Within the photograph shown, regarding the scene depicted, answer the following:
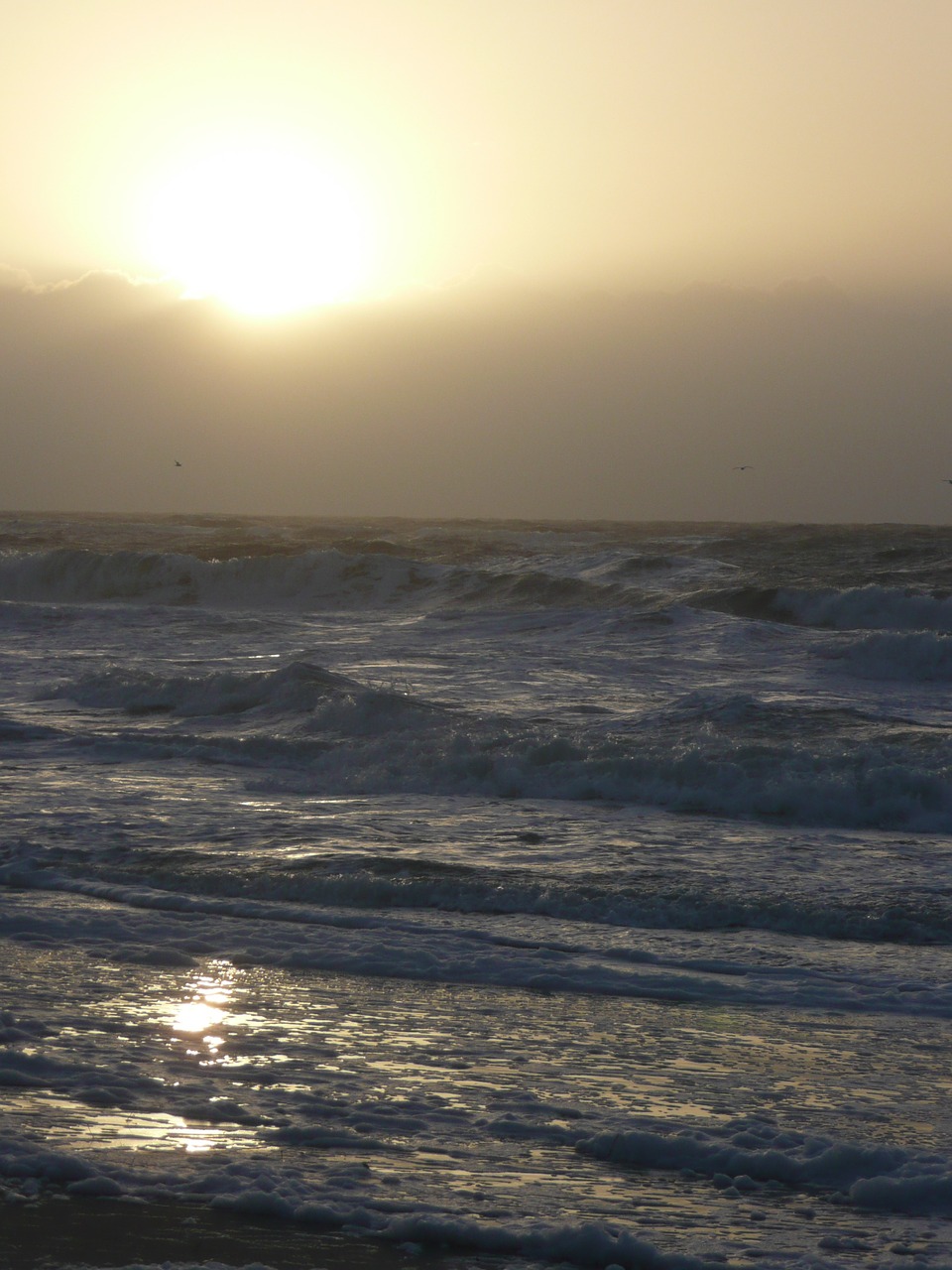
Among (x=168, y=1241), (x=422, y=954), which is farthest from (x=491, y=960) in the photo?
(x=168, y=1241)

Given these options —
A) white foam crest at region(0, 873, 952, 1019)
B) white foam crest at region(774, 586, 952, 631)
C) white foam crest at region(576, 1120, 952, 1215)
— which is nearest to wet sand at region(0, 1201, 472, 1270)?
white foam crest at region(576, 1120, 952, 1215)

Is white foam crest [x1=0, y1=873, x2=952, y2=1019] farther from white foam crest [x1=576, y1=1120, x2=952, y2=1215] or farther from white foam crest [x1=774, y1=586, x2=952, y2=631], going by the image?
white foam crest [x1=774, y1=586, x2=952, y2=631]

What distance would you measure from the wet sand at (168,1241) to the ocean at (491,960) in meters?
0.05

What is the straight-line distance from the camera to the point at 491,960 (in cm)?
648

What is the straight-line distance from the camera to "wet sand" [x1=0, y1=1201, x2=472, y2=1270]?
3.42 m

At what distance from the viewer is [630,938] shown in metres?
6.97

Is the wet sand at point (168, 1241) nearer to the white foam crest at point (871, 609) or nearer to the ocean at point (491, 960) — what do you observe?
the ocean at point (491, 960)

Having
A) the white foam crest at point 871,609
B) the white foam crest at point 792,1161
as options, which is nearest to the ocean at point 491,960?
the white foam crest at point 792,1161

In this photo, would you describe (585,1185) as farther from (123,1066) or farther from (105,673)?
(105,673)

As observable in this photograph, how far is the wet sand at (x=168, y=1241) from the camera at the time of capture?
3.42 m

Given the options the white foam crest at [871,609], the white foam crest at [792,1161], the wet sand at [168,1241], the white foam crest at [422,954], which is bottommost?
the white foam crest at [422,954]

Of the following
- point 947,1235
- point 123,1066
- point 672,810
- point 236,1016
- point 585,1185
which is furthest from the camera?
point 672,810

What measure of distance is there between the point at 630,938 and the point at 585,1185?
3051 millimetres

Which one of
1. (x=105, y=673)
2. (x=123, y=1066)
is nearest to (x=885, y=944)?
(x=123, y=1066)
